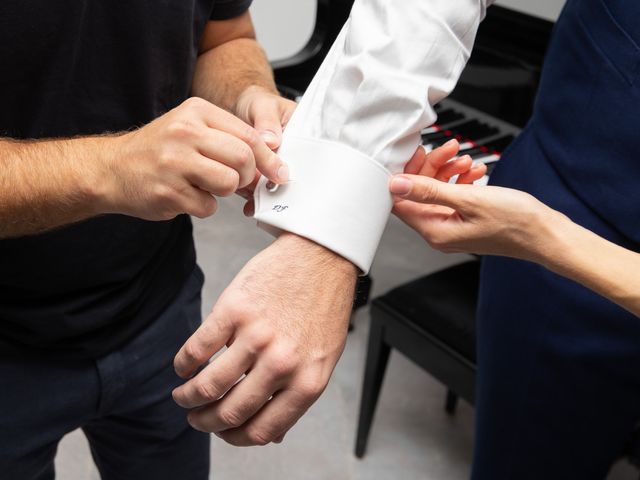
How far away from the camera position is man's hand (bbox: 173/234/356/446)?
2.48ft

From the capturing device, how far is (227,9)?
1.11 meters

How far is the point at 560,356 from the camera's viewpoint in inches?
44.0

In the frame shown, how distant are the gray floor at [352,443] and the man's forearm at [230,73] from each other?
1.15 meters

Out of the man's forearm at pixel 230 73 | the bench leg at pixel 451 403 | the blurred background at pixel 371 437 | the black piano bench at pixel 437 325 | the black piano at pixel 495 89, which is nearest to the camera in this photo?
the man's forearm at pixel 230 73

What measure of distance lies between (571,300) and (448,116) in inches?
35.0

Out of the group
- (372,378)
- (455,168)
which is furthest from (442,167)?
(372,378)

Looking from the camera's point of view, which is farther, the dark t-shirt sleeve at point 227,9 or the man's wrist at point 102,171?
the dark t-shirt sleeve at point 227,9

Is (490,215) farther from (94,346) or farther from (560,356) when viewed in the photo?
(94,346)

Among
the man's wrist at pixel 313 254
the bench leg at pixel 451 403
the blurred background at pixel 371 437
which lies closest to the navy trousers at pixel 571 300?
the man's wrist at pixel 313 254

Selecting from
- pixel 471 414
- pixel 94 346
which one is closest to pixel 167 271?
pixel 94 346

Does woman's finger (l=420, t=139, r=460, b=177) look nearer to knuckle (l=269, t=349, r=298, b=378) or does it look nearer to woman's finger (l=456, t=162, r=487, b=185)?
woman's finger (l=456, t=162, r=487, b=185)

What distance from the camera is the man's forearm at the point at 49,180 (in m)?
0.77

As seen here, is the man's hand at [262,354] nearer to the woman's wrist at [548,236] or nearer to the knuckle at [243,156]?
the knuckle at [243,156]

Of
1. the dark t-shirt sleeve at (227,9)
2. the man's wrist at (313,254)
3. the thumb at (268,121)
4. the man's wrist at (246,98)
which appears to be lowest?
the man's wrist at (313,254)
